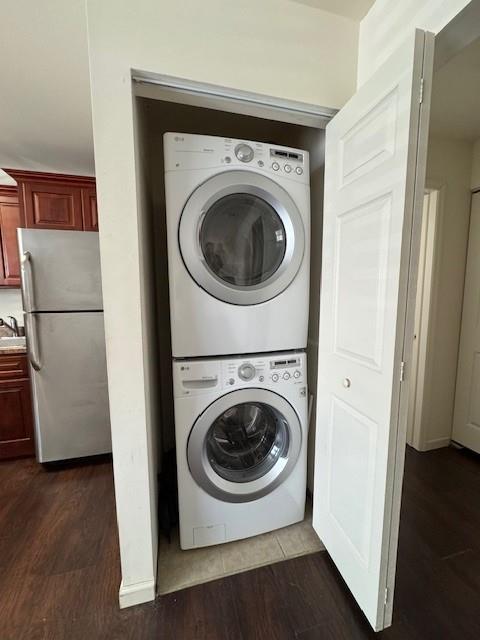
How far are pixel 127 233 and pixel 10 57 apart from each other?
3.34ft

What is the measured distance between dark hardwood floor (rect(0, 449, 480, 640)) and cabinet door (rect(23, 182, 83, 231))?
1827mm

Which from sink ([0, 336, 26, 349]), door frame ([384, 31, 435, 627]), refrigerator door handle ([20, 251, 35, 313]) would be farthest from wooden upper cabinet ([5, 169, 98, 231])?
door frame ([384, 31, 435, 627])

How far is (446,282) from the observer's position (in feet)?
6.93

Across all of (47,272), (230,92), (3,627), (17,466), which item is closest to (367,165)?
(230,92)

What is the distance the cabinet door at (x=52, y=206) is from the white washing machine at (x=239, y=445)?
155cm

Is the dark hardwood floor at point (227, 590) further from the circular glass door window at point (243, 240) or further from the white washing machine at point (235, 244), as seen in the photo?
the circular glass door window at point (243, 240)

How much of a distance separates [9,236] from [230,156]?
213cm

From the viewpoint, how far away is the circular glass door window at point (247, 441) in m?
1.36

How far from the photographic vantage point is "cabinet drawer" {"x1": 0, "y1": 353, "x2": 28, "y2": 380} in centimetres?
200

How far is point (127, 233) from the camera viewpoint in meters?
0.97

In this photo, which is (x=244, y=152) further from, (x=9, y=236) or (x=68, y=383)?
(x=9, y=236)

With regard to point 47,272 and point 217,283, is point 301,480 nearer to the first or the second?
point 217,283

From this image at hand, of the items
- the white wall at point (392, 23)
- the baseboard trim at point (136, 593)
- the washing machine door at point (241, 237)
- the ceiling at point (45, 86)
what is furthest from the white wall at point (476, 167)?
the baseboard trim at point (136, 593)

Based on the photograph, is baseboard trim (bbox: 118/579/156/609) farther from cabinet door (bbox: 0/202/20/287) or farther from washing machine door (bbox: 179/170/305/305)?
cabinet door (bbox: 0/202/20/287)
